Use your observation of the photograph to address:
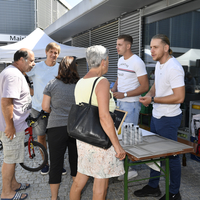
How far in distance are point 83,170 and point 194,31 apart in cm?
450

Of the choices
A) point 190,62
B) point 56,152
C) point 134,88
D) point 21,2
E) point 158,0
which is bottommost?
point 56,152

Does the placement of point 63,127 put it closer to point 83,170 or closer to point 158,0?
point 83,170

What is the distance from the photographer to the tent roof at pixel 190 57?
5176 millimetres

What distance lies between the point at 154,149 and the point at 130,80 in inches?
54.0

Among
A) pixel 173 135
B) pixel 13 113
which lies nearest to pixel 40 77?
pixel 13 113

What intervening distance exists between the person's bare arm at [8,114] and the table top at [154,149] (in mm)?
1375

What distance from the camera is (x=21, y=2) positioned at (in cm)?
1606

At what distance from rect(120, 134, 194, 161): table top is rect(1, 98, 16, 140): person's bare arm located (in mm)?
1375

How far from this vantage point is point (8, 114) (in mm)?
2641

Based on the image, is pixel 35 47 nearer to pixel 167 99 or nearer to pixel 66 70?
pixel 66 70

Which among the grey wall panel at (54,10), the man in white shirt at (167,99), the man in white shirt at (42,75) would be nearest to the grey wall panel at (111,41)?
the man in white shirt at (42,75)

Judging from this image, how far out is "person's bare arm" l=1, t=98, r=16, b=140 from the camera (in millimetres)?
2613

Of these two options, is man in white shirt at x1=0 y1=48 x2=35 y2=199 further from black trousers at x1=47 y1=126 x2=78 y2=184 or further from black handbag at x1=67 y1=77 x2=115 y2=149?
black handbag at x1=67 y1=77 x2=115 y2=149

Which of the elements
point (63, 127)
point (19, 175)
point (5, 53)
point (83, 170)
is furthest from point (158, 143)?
point (5, 53)
